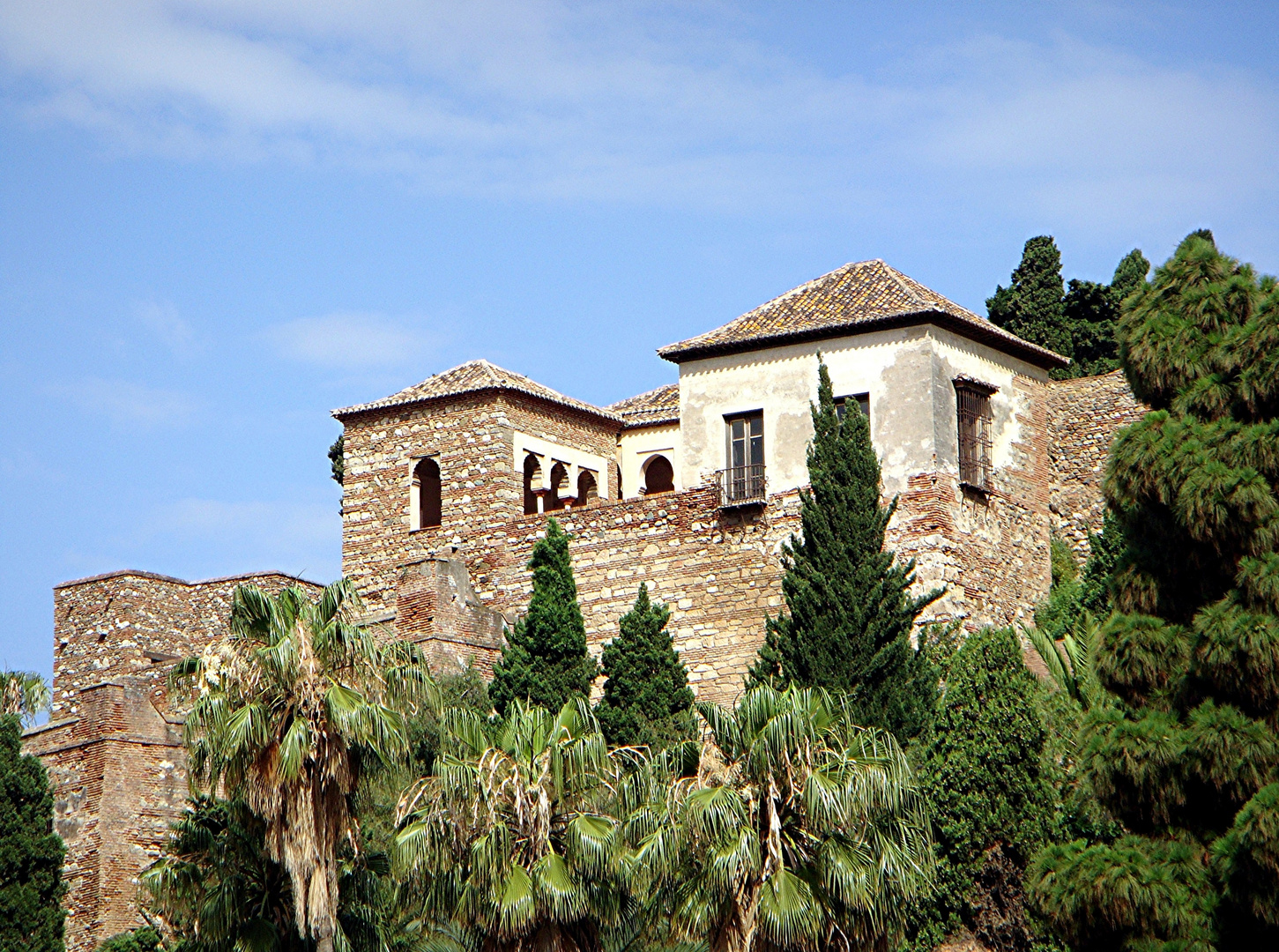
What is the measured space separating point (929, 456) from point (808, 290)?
447 cm

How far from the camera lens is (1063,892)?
1873cm

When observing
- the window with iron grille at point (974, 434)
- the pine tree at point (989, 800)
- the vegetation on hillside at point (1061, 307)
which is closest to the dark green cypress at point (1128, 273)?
the vegetation on hillside at point (1061, 307)

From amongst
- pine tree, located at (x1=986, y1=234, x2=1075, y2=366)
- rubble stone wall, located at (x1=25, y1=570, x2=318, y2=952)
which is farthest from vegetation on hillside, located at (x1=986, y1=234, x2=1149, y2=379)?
rubble stone wall, located at (x1=25, y1=570, x2=318, y2=952)

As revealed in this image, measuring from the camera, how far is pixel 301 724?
2006 centimetres

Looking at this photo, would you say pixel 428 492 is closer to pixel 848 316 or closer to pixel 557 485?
pixel 557 485

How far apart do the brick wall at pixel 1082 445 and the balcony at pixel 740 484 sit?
17.7ft

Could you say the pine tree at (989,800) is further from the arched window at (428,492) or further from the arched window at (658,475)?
the arched window at (658,475)

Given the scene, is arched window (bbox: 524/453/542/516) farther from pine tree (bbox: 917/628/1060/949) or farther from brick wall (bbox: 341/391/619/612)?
pine tree (bbox: 917/628/1060/949)

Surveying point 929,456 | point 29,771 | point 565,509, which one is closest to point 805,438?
point 929,456

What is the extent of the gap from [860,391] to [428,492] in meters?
9.52

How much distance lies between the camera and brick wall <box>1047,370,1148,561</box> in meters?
34.4

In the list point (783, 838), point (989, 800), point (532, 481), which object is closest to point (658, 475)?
point (532, 481)

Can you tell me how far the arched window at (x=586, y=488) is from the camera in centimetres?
3825

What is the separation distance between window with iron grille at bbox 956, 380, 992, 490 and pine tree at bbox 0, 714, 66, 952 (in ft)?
49.2
